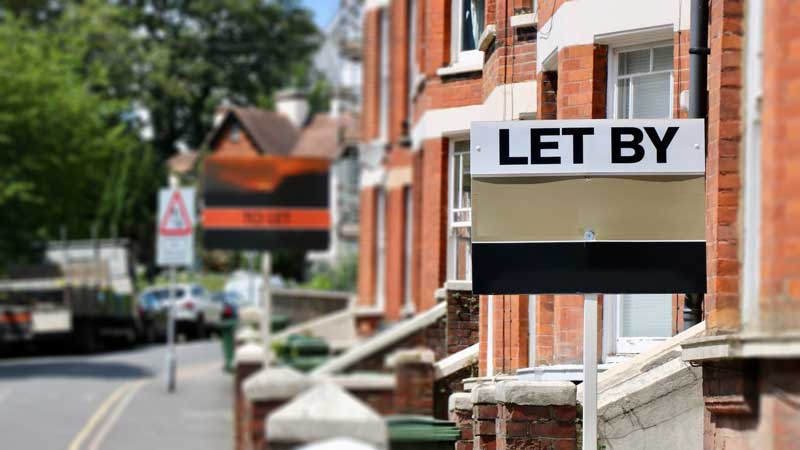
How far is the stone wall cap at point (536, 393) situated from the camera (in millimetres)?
7578

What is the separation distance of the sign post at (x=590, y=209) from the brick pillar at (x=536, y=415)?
74 cm

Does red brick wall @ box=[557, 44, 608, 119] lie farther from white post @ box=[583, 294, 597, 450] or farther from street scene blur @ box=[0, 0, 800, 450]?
white post @ box=[583, 294, 597, 450]

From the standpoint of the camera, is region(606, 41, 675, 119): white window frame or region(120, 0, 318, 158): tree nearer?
region(606, 41, 675, 119): white window frame

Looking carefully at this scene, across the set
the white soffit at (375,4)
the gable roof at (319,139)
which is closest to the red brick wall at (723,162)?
the white soffit at (375,4)

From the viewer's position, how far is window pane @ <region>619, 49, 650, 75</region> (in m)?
8.28

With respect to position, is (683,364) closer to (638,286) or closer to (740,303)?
(638,286)

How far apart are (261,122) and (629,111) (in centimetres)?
5128

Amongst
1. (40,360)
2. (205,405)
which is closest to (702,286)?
(205,405)

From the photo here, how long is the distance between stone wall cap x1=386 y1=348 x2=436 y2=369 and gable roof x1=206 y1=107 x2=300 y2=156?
4129 centimetres

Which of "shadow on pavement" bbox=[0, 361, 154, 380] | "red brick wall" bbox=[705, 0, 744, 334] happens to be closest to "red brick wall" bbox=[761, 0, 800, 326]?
"red brick wall" bbox=[705, 0, 744, 334]

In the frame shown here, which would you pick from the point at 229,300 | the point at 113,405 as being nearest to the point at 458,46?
the point at 113,405

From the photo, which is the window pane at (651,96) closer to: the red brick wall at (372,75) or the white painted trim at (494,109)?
the white painted trim at (494,109)

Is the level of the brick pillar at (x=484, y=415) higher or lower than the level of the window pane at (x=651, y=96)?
lower

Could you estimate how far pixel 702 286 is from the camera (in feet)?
22.6
